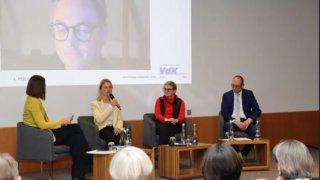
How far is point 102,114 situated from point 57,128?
2.42 ft

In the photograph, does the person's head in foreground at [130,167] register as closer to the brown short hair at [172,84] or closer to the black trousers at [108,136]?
the black trousers at [108,136]

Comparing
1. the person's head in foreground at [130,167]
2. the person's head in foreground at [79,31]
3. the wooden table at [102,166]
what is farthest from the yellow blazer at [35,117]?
the person's head in foreground at [130,167]

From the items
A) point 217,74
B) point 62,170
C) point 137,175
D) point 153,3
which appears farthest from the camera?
point 217,74

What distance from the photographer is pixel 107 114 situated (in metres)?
5.69

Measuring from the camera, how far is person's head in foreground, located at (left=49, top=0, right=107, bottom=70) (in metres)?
5.88

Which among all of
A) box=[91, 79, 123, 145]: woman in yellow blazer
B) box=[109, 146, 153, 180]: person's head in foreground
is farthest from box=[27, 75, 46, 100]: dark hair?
box=[109, 146, 153, 180]: person's head in foreground

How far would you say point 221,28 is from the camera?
286 inches

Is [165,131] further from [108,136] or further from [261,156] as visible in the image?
[261,156]

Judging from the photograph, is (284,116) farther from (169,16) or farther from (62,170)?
(62,170)

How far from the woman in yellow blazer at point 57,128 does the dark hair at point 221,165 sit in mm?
3076

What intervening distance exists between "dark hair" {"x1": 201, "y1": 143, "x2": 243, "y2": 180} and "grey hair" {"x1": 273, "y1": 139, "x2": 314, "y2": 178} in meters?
0.34

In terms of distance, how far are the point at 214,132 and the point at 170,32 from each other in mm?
1912

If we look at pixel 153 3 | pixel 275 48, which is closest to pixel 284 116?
pixel 275 48

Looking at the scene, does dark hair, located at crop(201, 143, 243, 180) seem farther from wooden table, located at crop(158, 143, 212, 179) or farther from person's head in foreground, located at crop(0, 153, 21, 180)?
wooden table, located at crop(158, 143, 212, 179)
